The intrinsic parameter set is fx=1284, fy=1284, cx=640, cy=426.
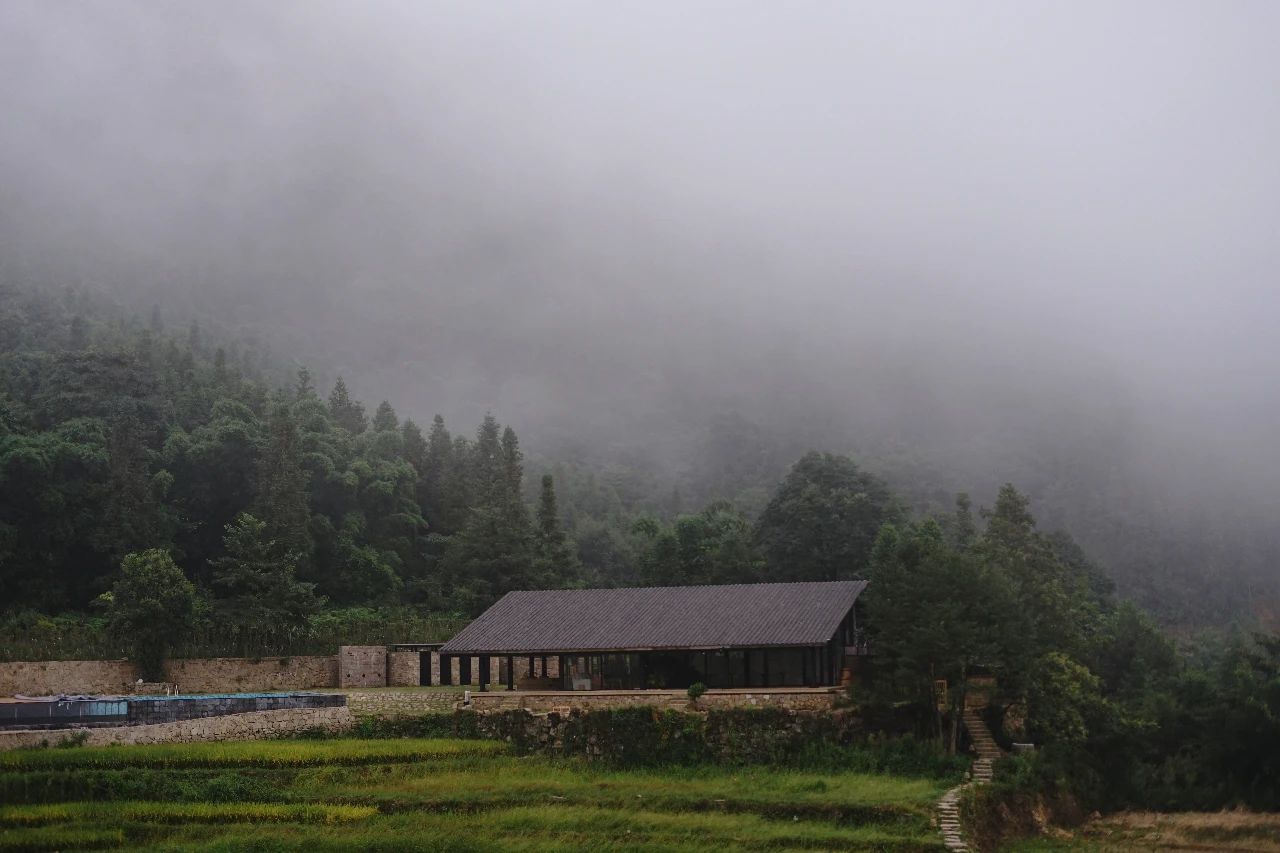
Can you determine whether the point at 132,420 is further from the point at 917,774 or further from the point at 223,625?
the point at 917,774

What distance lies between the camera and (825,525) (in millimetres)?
58000

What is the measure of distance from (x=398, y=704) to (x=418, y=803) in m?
7.88

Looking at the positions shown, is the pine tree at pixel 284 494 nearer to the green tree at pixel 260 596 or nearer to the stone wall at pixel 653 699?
the green tree at pixel 260 596

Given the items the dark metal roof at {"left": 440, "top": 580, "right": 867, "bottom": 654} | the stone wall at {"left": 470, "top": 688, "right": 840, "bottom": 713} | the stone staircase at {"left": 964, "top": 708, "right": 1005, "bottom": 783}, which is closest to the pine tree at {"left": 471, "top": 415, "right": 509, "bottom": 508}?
the dark metal roof at {"left": 440, "top": 580, "right": 867, "bottom": 654}

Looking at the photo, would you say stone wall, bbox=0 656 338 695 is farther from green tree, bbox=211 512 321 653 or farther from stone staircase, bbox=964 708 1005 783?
stone staircase, bbox=964 708 1005 783

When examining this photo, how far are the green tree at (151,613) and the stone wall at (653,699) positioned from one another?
12.6 m

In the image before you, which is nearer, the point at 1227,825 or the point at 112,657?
the point at 1227,825

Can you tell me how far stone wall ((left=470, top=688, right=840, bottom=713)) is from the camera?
30.5 meters

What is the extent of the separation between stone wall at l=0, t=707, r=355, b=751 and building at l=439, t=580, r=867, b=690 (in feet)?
11.8

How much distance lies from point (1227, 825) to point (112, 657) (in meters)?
31.8

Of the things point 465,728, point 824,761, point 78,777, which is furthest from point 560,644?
point 78,777

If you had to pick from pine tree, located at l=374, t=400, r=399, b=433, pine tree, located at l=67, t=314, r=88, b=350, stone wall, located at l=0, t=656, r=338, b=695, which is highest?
pine tree, located at l=67, t=314, r=88, b=350

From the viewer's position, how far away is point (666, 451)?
137m

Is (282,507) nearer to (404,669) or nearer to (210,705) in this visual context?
(404,669)
